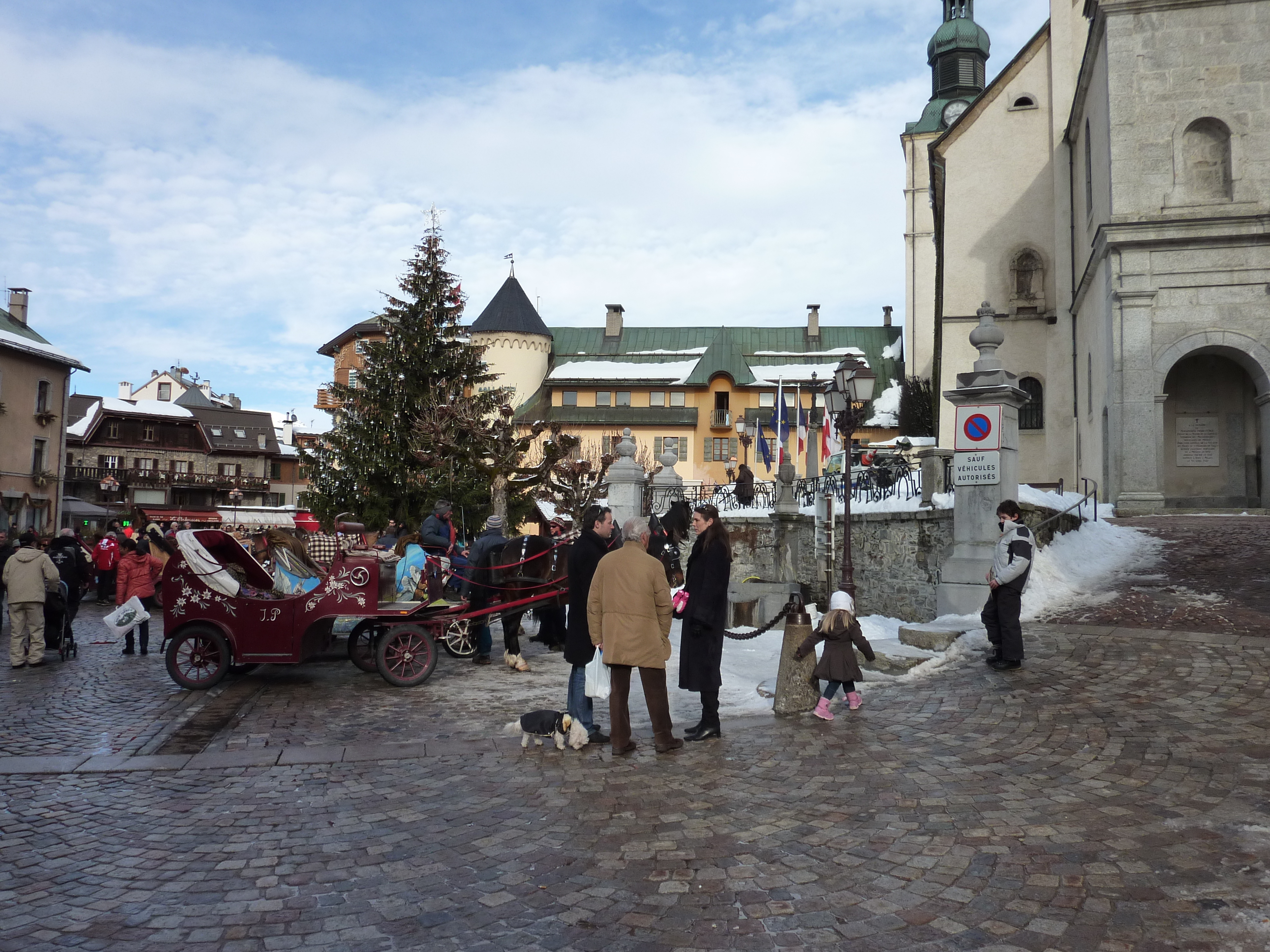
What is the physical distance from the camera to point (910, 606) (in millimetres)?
17641

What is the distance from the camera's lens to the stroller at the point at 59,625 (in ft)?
40.2

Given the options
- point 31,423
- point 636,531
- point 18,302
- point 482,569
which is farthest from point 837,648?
point 18,302

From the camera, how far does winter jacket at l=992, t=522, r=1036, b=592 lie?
931cm

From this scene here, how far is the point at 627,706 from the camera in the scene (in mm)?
7125

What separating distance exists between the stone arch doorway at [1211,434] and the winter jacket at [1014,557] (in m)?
15.0

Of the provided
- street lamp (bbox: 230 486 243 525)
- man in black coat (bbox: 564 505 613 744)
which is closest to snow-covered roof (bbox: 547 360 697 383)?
street lamp (bbox: 230 486 243 525)

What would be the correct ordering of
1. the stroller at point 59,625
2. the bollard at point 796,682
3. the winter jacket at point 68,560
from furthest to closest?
the winter jacket at point 68,560, the stroller at point 59,625, the bollard at point 796,682

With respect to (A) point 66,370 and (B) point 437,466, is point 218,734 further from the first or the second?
(A) point 66,370

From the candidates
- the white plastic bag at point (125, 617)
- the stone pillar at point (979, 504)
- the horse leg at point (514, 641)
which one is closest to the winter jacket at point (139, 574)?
the white plastic bag at point (125, 617)

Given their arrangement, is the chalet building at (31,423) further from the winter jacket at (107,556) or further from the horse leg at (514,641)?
the horse leg at (514,641)

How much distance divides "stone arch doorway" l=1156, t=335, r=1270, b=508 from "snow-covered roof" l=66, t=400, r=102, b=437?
207 feet

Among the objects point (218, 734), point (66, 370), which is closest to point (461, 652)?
point (218, 734)

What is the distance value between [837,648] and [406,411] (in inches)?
882

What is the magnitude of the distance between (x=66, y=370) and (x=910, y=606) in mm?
43166
